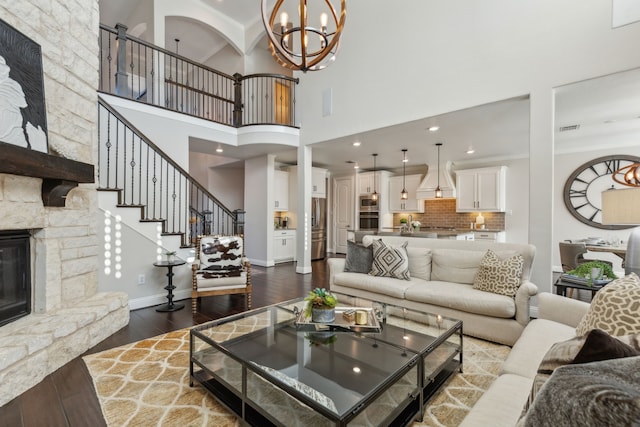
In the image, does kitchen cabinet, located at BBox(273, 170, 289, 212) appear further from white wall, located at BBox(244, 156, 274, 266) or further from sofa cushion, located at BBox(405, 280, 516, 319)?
sofa cushion, located at BBox(405, 280, 516, 319)

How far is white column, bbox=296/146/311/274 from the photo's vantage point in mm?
6211

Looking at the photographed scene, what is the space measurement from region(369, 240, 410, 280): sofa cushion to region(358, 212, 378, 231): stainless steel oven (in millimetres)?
4972

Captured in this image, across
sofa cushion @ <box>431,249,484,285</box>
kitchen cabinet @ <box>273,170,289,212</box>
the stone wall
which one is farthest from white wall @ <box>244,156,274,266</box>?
sofa cushion @ <box>431,249,484,285</box>

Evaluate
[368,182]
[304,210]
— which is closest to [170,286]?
[304,210]

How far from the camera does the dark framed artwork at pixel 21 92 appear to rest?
7.22 ft

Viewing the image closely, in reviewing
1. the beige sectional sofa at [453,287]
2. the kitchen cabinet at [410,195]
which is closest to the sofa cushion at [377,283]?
the beige sectional sofa at [453,287]

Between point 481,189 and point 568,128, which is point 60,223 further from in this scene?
point 481,189

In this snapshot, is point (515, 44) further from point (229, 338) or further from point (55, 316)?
point (55, 316)

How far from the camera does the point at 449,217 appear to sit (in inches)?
327

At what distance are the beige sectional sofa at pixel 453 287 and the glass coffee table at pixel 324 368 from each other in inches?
26.2

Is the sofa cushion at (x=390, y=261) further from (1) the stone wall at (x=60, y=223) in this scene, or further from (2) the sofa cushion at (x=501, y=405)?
(1) the stone wall at (x=60, y=223)

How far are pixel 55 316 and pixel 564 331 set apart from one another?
398cm

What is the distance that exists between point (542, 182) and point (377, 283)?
2239 millimetres

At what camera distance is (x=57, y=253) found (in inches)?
108
